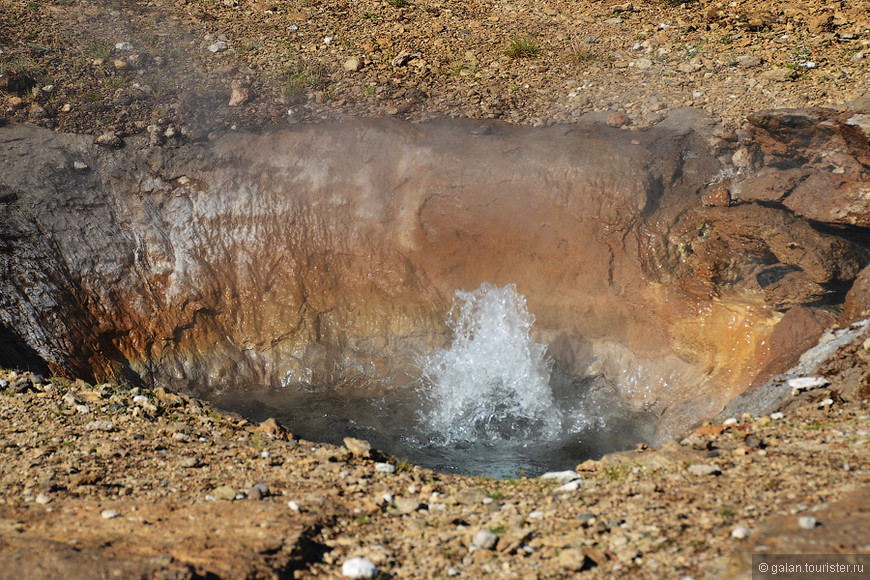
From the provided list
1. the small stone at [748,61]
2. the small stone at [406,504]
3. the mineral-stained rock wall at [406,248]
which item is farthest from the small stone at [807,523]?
the small stone at [748,61]

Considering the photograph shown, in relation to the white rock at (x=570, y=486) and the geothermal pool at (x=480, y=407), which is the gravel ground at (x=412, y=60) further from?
the white rock at (x=570, y=486)

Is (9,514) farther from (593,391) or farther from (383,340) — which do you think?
(593,391)

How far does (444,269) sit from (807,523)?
3.67 metres

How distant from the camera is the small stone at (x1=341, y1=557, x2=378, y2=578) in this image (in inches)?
104

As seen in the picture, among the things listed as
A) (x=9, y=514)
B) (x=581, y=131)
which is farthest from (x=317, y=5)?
(x=9, y=514)

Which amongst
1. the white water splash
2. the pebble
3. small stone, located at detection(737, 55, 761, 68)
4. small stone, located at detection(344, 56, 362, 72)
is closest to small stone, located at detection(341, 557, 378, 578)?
the pebble

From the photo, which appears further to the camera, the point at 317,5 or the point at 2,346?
the point at 317,5

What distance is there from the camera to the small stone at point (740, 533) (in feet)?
8.30

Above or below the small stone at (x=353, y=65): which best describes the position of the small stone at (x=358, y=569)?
below

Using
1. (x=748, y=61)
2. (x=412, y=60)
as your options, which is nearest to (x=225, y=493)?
(x=412, y=60)

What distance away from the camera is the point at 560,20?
7410 mm

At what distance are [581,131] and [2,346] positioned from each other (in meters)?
4.80

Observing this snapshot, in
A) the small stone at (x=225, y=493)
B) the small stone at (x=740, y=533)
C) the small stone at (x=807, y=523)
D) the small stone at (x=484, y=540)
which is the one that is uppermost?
the small stone at (x=807, y=523)

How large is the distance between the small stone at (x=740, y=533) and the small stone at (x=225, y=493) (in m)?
2.14
